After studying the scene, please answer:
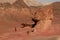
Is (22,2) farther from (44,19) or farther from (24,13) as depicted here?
(44,19)

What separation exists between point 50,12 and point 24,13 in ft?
47.6

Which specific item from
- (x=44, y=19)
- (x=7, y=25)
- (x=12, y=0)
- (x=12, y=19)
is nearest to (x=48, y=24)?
(x=44, y=19)

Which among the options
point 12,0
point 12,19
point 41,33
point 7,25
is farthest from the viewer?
point 12,0

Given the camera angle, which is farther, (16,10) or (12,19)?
(16,10)

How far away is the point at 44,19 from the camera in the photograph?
20.2 metres

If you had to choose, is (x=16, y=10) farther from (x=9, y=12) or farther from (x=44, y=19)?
(x=44, y=19)

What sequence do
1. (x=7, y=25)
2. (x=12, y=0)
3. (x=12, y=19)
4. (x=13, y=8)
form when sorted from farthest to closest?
(x=12, y=0) < (x=13, y=8) < (x=12, y=19) < (x=7, y=25)

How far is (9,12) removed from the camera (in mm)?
31750

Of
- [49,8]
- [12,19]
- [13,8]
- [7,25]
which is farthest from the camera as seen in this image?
[13,8]

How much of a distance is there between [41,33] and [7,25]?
915cm

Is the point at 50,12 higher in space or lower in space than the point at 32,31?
higher

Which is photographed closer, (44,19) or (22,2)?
(44,19)

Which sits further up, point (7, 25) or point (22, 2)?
point (22, 2)

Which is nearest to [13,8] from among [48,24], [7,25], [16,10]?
[16,10]
